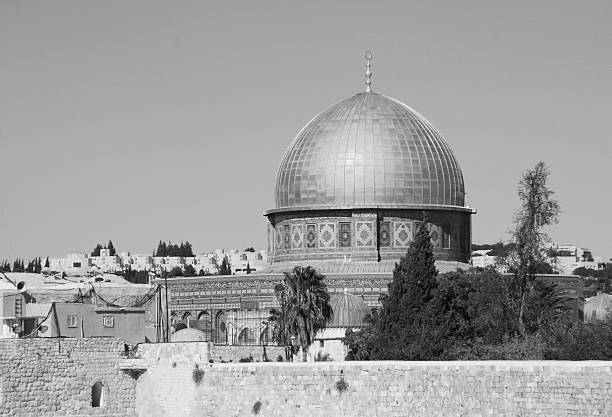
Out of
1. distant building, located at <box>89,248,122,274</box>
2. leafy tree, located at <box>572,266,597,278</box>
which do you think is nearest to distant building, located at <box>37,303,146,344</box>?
distant building, located at <box>89,248,122,274</box>

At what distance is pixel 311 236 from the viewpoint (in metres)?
53.0

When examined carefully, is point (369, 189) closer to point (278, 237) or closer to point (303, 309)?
point (278, 237)

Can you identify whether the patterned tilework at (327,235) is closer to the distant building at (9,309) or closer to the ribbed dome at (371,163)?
the ribbed dome at (371,163)

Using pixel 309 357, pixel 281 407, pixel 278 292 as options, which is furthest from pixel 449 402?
pixel 278 292

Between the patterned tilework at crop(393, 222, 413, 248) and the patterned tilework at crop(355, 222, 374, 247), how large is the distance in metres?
0.73

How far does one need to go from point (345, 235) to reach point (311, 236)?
1.12m

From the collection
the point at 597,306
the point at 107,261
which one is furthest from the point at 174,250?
the point at 597,306

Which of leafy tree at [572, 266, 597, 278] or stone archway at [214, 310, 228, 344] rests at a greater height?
leafy tree at [572, 266, 597, 278]

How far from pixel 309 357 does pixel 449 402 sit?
53.0 ft

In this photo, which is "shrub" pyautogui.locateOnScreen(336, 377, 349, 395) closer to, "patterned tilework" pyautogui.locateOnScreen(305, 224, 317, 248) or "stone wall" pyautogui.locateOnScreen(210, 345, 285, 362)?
"stone wall" pyautogui.locateOnScreen(210, 345, 285, 362)

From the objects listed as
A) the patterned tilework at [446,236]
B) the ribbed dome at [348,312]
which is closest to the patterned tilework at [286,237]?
the patterned tilework at [446,236]

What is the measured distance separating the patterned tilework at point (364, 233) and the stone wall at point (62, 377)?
23.9 m

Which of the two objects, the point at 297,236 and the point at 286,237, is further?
the point at 286,237

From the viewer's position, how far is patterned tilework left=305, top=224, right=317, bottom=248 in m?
52.8
